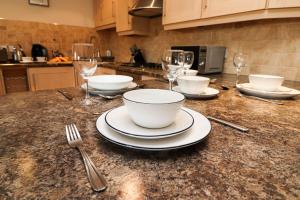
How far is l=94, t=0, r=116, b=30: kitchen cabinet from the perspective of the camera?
8.99ft

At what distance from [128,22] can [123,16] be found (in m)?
0.14

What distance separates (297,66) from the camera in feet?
4.21

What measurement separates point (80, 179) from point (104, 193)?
47 mm

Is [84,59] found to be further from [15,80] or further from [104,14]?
[104,14]

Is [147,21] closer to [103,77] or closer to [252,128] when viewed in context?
[103,77]

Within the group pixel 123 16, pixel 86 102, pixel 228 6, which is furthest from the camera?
pixel 123 16

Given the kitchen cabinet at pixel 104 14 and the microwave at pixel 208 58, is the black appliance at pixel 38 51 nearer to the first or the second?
the kitchen cabinet at pixel 104 14

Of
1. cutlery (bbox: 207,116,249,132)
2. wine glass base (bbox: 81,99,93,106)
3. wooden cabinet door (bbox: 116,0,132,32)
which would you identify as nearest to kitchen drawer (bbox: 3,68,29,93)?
wooden cabinet door (bbox: 116,0,132,32)

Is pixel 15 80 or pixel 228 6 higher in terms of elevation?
pixel 228 6

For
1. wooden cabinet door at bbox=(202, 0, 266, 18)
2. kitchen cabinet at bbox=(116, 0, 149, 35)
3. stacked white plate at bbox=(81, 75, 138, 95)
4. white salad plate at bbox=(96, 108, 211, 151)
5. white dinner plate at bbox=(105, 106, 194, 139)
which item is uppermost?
kitchen cabinet at bbox=(116, 0, 149, 35)

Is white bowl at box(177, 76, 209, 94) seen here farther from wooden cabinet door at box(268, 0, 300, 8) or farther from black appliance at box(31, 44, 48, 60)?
black appliance at box(31, 44, 48, 60)

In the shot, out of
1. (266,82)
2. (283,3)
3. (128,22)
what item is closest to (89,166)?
(266,82)

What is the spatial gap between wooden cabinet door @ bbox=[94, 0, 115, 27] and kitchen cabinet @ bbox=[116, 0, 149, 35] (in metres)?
0.26

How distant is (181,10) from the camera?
1.63 m
